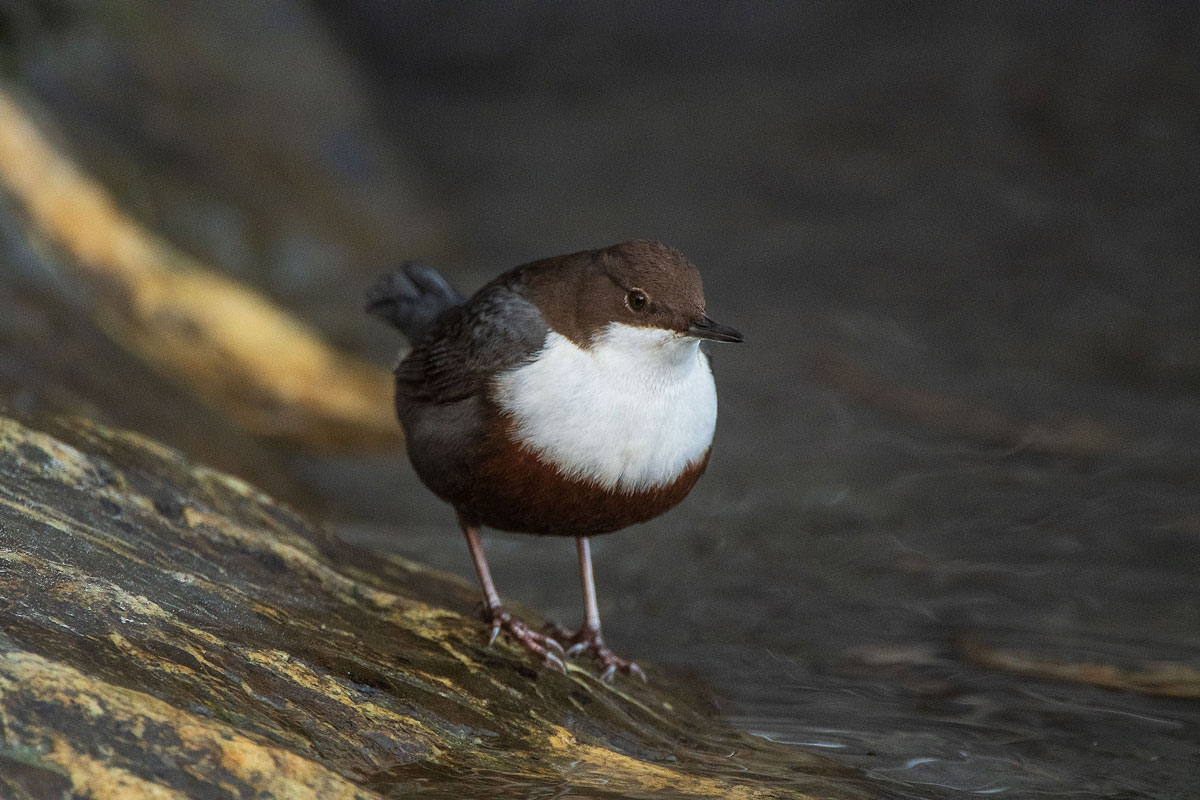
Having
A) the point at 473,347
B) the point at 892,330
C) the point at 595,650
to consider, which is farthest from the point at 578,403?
the point at 892,330

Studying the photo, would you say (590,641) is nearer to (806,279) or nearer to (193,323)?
(193,323)

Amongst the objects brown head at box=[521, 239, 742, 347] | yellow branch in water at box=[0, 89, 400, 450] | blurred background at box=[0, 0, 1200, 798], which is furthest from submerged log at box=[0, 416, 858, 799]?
yellow branch in water at box=[0, 89, 400, 450]

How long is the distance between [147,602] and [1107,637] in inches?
126

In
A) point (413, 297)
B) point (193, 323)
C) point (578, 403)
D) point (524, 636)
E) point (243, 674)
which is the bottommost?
point (243, 674)

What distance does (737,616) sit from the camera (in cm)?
470

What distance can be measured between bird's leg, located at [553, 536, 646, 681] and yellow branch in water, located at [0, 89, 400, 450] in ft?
9.08

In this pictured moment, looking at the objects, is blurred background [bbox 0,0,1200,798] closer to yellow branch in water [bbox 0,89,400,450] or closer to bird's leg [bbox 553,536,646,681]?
yellow branch in water [bbox 0,89,400,450]

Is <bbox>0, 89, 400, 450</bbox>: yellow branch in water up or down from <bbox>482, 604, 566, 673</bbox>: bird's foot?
up

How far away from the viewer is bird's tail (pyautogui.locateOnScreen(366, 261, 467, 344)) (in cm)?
441

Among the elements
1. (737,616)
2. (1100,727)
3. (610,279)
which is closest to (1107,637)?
(1100,727)

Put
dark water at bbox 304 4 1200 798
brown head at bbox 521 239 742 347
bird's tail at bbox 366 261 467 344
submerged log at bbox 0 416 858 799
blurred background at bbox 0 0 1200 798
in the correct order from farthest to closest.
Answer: bird's tail at bbox 366 261 467 344, blurred background at bbox 0 0 1200 798, dark water at bbox 304 4 1200 798, brown head at bbox 521 239 742 347, submerged log at bbox 0 416 858 799

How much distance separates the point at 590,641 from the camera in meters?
3.77

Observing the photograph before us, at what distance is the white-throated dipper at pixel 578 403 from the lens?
3275mm

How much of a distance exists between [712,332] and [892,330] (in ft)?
15.2
